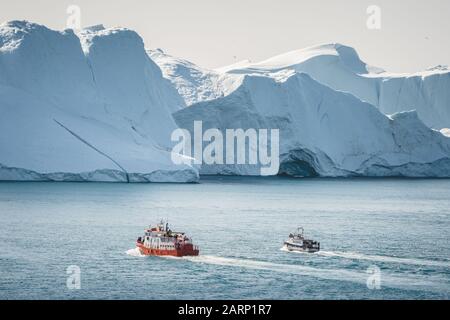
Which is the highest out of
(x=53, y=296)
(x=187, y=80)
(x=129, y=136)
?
(x=187, y=80)

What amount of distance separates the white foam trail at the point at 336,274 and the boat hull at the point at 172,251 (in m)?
0.41

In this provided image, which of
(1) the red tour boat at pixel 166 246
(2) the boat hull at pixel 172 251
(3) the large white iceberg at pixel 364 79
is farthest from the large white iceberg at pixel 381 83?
(2) the boat hull at pixel 172 251

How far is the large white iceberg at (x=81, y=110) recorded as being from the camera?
69.2 meters

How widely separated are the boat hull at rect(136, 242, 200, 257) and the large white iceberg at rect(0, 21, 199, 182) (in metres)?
33.5

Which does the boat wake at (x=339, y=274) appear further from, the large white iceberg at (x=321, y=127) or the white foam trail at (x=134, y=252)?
the large white iceberg at (x=321, y=127)

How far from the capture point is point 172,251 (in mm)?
36094

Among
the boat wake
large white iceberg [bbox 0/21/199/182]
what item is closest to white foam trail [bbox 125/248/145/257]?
the boat wake

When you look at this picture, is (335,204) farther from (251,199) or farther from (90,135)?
(90,135)

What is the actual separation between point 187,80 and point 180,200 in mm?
47217

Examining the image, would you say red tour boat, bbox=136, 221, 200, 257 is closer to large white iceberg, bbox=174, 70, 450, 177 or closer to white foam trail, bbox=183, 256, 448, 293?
white foam trail, bbox=183, 256, 448, 293

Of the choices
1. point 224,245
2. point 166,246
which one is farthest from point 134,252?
point 224,245
